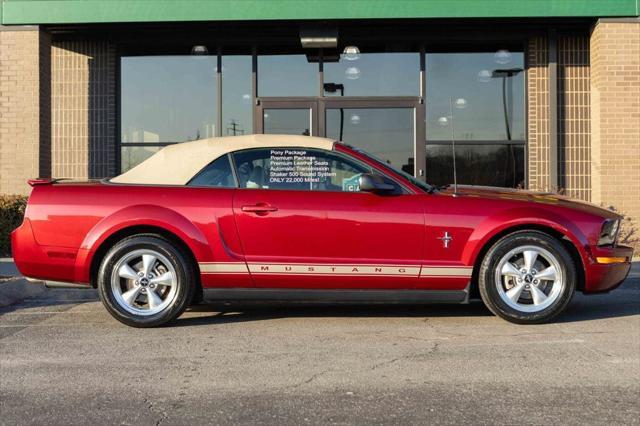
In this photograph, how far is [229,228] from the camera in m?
5.55

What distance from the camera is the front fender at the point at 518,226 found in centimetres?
552

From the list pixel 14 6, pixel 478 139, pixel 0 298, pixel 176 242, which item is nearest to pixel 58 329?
pixel 176 242

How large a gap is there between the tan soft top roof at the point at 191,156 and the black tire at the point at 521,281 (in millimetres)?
1650

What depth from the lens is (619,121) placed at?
1134 centimetres

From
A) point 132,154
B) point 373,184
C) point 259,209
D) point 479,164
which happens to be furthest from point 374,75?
point 259,209

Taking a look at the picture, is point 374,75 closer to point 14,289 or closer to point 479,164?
point 479,164

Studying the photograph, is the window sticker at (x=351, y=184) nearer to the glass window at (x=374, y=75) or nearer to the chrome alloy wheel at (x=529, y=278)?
the chrome alloy wheel at (x=529, y=278)

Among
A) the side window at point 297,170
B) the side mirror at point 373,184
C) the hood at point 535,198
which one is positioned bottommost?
the hood at point 535,198

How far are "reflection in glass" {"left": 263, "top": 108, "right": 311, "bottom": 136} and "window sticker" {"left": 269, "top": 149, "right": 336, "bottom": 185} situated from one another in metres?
6.43

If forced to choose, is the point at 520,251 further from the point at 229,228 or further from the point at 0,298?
the point at 0,298

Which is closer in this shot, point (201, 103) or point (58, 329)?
point (58, 329)

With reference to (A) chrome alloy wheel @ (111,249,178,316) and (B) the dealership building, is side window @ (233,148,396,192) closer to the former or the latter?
(A) chrome alloy wheel @ (111,249,178,316)

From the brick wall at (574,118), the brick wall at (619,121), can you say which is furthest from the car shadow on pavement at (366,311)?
the brick wall at (574,118)

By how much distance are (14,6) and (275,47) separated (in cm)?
439
